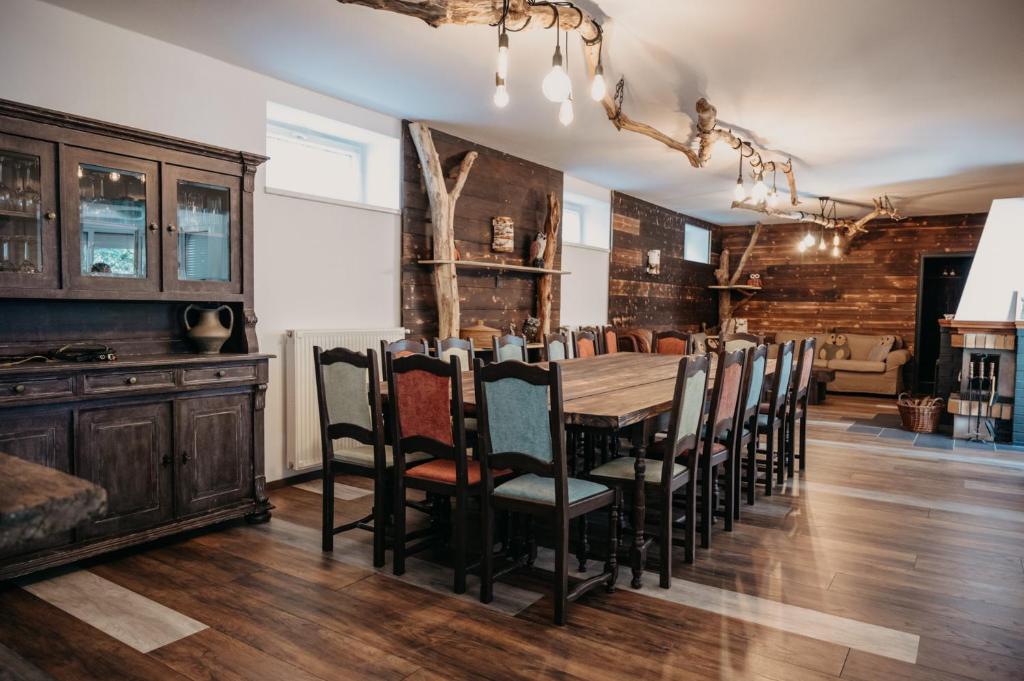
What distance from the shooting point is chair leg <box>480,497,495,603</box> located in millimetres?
2600

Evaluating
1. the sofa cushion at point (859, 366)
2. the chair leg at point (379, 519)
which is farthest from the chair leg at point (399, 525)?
the sofa cushion at point (859, 366)

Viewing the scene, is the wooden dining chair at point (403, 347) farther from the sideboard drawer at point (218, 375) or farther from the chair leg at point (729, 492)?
the chair leg at point (729, 492)

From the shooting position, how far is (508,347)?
4523mm

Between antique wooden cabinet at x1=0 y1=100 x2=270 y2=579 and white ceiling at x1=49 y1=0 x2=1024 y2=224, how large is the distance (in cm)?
73

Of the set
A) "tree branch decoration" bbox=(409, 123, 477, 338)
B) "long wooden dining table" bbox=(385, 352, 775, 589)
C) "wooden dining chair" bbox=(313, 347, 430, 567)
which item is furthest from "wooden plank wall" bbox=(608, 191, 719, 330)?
"wooden dining chair" bbox=(313, 347, 430, 567)

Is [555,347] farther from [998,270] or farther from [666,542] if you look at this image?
[998,270]

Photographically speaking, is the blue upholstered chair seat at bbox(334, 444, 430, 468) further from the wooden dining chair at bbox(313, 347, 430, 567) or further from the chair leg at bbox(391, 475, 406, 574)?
the chair leg at bbox(391, 475, 406, 574)

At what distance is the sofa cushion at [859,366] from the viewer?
9.29 metres

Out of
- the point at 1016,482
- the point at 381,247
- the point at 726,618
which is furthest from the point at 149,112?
the point at 1016,482

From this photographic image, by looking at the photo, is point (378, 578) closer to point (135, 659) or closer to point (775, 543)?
point (135, 659)

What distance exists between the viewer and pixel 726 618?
98.8 inches

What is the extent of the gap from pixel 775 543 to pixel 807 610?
30.9 inches

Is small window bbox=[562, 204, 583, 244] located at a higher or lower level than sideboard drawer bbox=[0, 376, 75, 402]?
higher

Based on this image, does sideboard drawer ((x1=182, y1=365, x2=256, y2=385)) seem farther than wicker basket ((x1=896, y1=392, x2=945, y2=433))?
No
